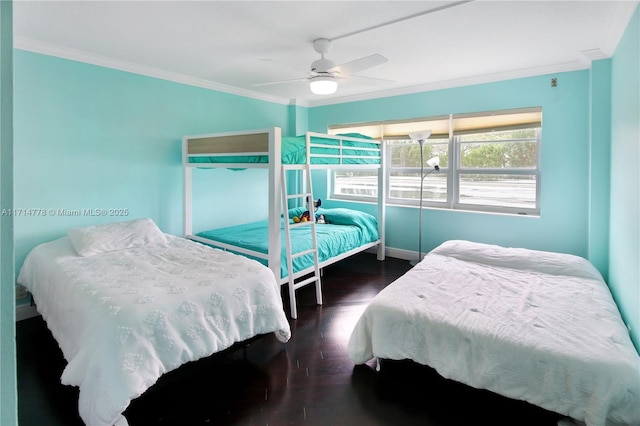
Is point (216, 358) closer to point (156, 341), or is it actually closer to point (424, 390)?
point (156, 341)

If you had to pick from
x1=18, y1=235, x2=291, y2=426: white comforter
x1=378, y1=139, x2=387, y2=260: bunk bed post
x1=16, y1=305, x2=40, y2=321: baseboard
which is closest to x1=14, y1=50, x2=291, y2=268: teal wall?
x1=16, y1=305, x2=40, y2=321: baseboard

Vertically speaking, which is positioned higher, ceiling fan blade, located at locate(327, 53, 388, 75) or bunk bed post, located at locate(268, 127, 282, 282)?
ceiling fan blade, located at locate(327, 53, 388, 75)

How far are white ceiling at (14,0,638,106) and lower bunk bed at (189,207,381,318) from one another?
1.74 meters

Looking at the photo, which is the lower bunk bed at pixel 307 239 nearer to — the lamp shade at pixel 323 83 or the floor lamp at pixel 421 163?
the floor lamp at pixel 421 163

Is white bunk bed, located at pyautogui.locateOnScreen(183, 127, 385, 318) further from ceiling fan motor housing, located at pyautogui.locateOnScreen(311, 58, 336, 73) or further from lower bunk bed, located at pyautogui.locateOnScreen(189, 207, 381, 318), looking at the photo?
ceiling fan motor housing, located at pyautogui.locateOnScreen(311, 58, 336, 73)

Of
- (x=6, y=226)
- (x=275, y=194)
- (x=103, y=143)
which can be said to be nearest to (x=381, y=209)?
(x=275, y=194)

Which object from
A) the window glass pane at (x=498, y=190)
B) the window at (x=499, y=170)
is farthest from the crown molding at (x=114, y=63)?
the window glass pane at (x=498, y=190)

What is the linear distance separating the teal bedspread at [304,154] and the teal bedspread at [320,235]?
80 cm

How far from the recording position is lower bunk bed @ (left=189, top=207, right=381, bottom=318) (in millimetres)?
3382

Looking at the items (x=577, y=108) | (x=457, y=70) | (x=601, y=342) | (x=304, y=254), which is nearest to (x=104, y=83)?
(x=304, y=254)

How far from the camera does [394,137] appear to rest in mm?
4871

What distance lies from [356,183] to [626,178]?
3471mm

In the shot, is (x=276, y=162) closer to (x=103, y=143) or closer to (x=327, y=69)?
(x=327, y=69)

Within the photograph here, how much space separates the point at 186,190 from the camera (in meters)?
3.94
